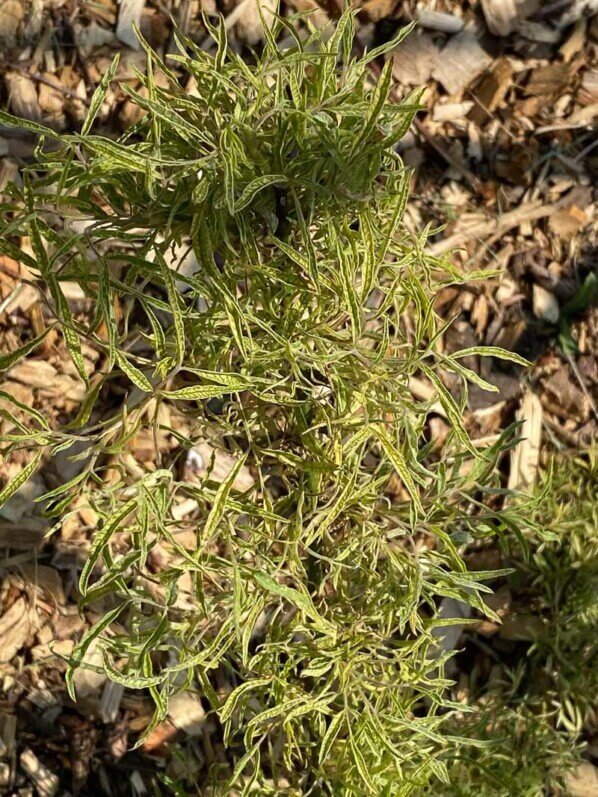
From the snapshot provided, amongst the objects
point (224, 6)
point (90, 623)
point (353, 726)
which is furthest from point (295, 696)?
point (224, 6)

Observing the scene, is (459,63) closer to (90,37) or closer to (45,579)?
(90,37)

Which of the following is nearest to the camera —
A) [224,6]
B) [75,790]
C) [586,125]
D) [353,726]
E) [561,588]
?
[353,726]

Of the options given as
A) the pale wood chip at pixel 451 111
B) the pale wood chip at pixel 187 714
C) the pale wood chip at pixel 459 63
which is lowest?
the pale wood chip at pixel 187 714

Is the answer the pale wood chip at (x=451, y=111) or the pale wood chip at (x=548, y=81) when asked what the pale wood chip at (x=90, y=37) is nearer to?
the pale wood chip at (x=451, y=111)

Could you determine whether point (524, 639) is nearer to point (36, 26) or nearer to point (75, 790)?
point (75, 790)

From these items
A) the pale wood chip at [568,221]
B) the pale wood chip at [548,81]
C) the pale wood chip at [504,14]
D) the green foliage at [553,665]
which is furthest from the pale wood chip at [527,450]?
the pale wood chip at [504,14]
